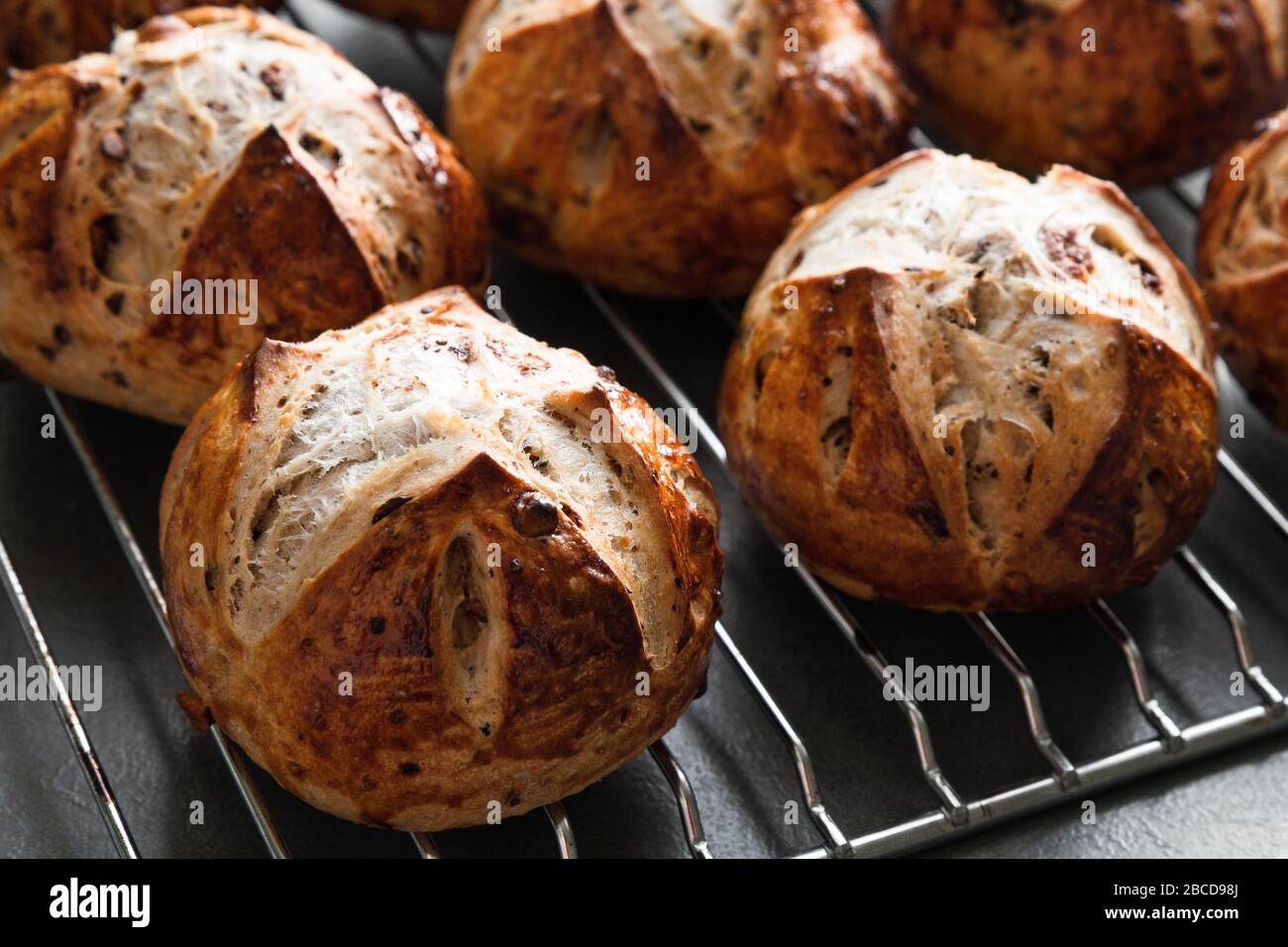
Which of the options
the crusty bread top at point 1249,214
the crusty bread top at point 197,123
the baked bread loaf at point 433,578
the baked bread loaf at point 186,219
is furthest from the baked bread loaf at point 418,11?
the crusty bread top at point 1249,214

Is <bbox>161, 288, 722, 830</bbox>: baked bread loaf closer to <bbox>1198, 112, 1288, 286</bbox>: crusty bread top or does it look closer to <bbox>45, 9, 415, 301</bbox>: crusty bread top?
<bbox>45, 9, 415, 301</bbox>: crusty bread top

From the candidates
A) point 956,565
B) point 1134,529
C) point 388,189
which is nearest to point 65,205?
point 388,189

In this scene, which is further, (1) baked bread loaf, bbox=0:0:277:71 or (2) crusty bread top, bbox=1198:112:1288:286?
(1) baked bread loaf, bbox=0:0:277:71

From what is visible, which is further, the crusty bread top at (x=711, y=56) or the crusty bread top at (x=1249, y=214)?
the crusty bread top at (x=711, y=56)

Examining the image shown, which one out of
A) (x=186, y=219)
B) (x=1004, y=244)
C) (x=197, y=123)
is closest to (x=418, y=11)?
(x=197, y=123)

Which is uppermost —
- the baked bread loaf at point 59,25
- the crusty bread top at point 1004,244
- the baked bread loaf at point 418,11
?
the baked bread loaf at point 59,25

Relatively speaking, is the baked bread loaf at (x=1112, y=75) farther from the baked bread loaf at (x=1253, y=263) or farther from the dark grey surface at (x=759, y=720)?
the dark grey surface at (x=759, y=720)

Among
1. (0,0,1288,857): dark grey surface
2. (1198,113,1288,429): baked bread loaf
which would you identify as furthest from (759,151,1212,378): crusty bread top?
(0,0,1288,857): dark grey surface
